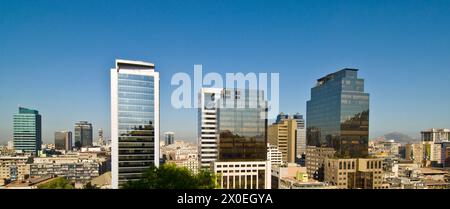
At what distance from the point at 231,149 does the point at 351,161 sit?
7.51 metres

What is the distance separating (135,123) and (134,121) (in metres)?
0.15

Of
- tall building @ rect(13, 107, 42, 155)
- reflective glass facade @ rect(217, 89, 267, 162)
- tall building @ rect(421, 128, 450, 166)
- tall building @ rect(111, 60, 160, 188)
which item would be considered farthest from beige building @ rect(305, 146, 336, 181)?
tall building @ rect(13, 107, 42, 155)

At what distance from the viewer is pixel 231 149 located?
15836 mm

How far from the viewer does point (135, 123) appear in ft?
50.7

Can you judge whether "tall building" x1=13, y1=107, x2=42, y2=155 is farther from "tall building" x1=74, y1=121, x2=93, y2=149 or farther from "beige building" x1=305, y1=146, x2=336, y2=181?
"beige building" x1=305, y1=146, x2=336, y2=181

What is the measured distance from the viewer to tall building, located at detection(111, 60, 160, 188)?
14695 mm

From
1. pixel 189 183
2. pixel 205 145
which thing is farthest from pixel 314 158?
pixel 189 183

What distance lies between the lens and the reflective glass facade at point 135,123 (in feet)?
48.5

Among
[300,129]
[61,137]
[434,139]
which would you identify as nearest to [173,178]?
[434,139]

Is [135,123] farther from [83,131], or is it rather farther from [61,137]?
[61,137]

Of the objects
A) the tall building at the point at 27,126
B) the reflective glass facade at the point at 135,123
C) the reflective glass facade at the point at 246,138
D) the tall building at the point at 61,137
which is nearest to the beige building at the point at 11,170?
the tall building at the point at 27,126

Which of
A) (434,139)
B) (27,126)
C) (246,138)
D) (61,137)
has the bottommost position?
(246,138)

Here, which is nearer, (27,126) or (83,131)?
(27,126)
